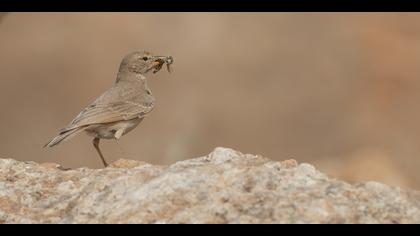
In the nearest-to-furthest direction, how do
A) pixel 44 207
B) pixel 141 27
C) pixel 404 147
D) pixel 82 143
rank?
pixel 44 207 < pixel 82 143 < pixel 404 147 < pixel 141 27

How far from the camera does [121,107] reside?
1024cm

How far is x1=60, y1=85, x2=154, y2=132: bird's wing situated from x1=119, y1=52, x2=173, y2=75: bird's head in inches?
19.8

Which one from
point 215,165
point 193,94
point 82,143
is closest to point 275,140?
point 193,94

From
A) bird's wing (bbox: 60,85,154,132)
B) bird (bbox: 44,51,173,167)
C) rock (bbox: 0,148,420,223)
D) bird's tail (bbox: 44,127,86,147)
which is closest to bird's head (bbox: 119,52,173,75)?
bird (bbox: 44,51,173,167)

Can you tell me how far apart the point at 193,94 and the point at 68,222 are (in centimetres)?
1535

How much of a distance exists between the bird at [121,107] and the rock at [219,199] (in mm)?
3141

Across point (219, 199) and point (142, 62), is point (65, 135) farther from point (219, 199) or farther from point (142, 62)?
point (219, 199)

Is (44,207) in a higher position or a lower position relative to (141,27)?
lower

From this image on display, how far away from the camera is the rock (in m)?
5.34

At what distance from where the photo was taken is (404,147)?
20500 mm

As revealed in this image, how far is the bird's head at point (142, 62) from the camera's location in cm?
1120

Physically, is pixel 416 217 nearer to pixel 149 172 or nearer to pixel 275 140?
pixel 149 172

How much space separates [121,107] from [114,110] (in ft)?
0.44
